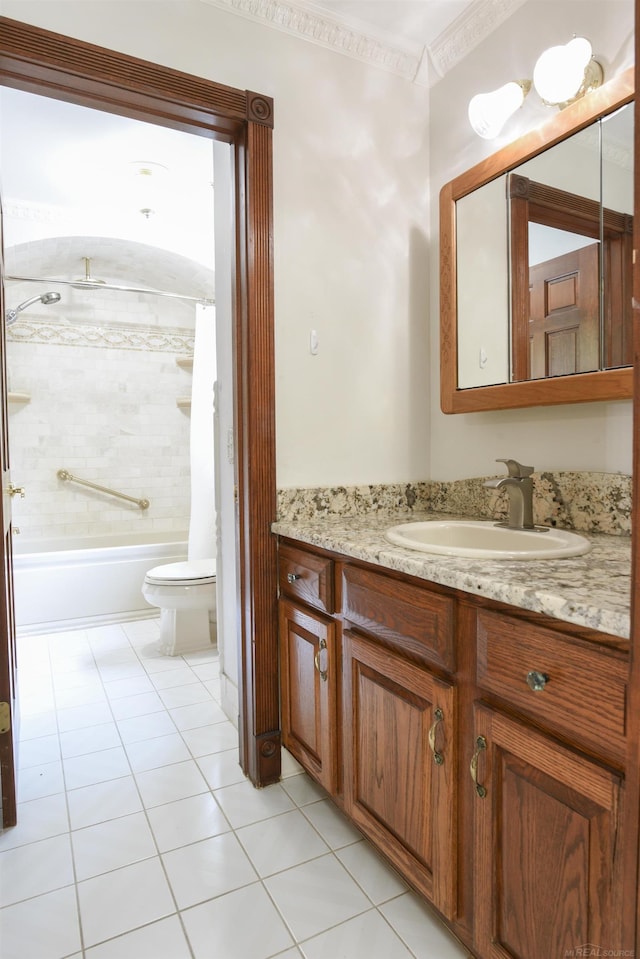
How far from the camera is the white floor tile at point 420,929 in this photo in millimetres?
1191

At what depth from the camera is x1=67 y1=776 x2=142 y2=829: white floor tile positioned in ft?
5.47

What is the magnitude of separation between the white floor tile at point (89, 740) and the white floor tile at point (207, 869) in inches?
27.3

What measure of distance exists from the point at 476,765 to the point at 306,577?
708mm

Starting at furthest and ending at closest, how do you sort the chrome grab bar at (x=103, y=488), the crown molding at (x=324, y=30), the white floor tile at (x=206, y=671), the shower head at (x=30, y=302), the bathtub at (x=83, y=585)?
the chrome grab bar at (x=103, y=488) < the shower head at (x=30, y=302) < the bathtub at (x=83, y=585) < the white floor tile at (x=206, y=671) < the crown molding at (x=324, y=30)

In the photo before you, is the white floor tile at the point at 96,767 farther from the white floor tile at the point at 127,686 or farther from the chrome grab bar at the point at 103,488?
the chrome grab bar at the point at 103,488

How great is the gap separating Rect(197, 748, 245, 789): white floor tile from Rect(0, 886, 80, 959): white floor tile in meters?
0.53

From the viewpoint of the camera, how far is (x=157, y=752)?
202cm

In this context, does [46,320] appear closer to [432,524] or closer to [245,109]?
[245,109]

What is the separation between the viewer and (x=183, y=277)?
385 cm

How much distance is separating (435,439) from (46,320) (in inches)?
132

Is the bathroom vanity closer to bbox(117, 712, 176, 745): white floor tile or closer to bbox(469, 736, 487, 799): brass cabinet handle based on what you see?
bbox(469, 736, 487, 799): brass cabinet handle

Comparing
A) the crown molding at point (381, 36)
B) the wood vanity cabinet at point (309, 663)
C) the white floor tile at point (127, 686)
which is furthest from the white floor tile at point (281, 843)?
the crown molding at point (381, 36)

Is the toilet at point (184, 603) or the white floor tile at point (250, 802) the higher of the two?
the toilet at point (184, 603)

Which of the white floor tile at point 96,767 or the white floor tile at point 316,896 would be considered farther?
the white floor tile at point 96,767
